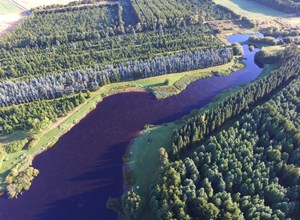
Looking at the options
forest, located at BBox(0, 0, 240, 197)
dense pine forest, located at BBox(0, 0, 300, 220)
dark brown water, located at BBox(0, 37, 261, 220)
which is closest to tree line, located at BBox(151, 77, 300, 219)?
dense pine forest, located at BBox(0, 0, 300, 220)

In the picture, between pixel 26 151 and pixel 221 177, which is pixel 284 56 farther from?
pixel 26 151

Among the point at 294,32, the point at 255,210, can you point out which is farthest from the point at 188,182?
the point at 294,32

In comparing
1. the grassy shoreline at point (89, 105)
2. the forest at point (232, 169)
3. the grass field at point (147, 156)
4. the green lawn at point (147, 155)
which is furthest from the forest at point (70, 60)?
the forest at point (232, 169)

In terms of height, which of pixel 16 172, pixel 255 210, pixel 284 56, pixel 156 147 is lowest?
pixel 16 172

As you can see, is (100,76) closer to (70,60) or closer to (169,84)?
(70,60)

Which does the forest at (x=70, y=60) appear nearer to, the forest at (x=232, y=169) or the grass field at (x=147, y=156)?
the grass field at (x=147, y=156)

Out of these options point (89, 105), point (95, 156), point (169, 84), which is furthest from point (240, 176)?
point (89, 105)
